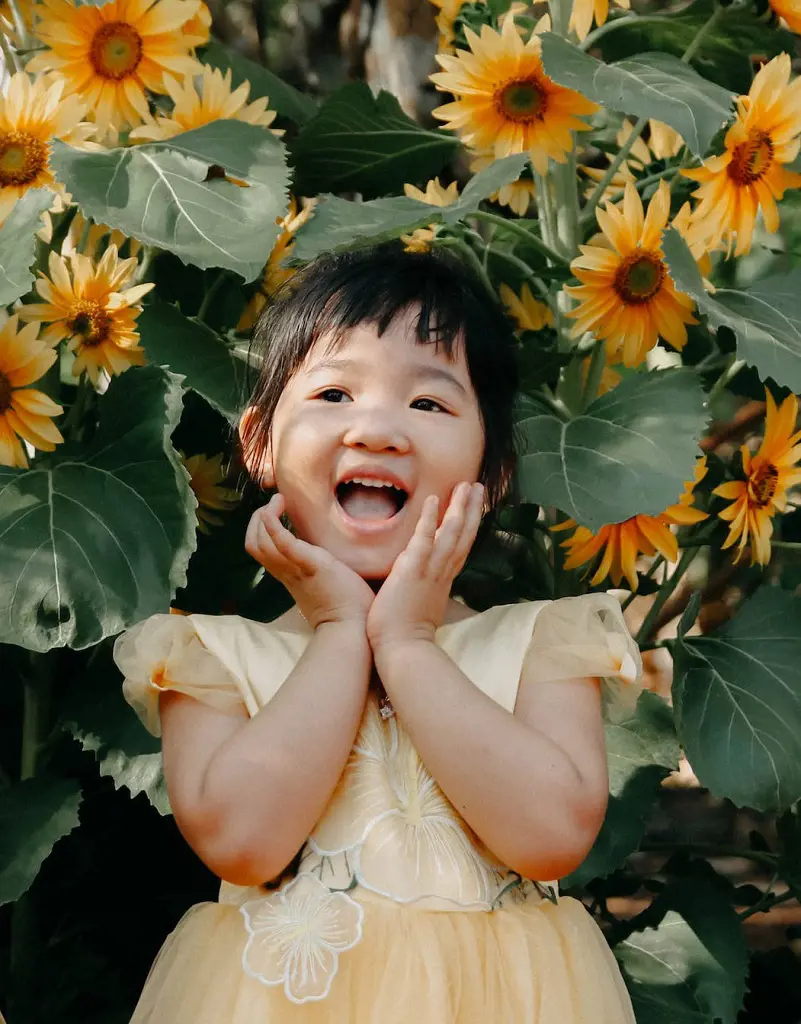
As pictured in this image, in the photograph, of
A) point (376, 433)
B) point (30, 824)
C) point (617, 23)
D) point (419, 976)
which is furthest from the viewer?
point (617, 23)

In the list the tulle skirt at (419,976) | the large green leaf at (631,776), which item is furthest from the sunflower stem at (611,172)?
the tulle skirt at (419,976)

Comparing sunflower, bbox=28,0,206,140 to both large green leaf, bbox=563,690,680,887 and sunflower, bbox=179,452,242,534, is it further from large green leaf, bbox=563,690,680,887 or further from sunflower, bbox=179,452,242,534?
large green leaf, bbox=563,690,680,887

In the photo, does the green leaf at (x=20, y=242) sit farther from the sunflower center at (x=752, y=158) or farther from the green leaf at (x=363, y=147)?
the sunflower center at (x=752, y=158)

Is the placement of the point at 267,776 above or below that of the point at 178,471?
above

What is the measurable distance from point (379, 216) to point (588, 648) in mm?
542

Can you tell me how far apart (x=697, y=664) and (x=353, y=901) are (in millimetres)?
678

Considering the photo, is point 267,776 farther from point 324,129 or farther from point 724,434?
point 724,434

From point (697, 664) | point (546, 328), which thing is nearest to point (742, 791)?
point (697, 664)

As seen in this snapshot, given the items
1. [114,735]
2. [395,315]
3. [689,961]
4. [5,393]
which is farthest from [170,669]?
[689,961]

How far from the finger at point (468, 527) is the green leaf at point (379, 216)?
30cm

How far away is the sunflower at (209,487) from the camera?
1553 mm

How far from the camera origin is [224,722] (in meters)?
0.98

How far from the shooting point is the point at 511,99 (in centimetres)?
151

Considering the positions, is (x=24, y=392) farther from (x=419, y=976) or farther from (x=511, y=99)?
(x=419, y=976)
